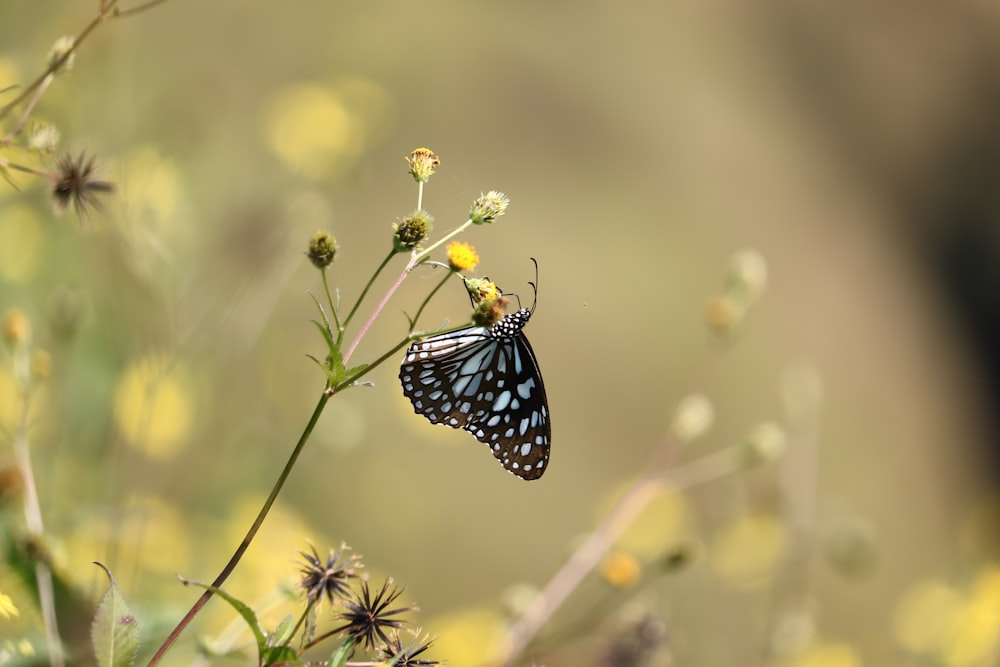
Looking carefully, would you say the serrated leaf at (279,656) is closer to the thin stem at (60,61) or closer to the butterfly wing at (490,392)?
the butterfly wing at (490,392)

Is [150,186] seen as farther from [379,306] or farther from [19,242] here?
[379,306]

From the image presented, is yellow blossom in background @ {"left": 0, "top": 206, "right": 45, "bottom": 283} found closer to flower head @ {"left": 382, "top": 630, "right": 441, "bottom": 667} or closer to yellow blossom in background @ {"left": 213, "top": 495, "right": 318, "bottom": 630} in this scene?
yellow blossom in background @ {"left": 213, "top": 495, "right": 318, "bottom": 630}

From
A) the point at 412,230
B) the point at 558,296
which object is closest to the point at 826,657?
the point at 558,296

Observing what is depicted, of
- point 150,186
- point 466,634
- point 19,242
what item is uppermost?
point 150,186

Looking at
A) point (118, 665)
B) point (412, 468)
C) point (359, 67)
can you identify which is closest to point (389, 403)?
point (412, 468)

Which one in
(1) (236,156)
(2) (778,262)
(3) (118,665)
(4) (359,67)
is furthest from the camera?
(2) (778,262)

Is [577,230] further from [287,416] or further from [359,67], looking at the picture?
[287,416]
